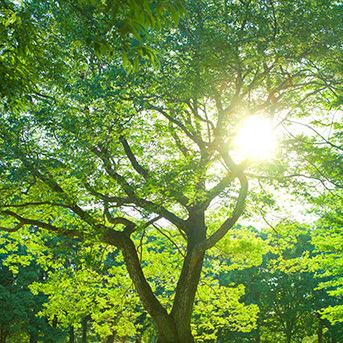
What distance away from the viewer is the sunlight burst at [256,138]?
9.12 m

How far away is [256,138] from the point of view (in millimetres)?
9531

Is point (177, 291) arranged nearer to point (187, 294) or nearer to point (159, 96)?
point (187, 294)

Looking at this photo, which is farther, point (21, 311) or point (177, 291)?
point (21, 311)

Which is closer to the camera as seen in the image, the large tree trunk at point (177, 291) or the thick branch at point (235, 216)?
the thick branch at point (235, 216)

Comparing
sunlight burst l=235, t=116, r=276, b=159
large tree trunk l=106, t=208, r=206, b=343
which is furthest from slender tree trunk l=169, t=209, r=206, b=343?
sunlight burst l=235, t=116, r=276, b=159

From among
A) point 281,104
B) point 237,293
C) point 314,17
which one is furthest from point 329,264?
point 314,17

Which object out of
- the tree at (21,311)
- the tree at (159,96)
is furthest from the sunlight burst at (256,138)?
the tree at (21,311)

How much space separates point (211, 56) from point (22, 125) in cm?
436

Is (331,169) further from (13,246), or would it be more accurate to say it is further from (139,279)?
(13,246)

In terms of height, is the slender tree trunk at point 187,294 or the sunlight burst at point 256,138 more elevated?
the sunlight burst at point 256,138

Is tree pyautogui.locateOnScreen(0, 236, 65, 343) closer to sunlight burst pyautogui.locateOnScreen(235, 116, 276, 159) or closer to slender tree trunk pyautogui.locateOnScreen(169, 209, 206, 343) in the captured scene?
slender tree trunk pyautogui.locateOnScreen(169, 209, 206, 343)

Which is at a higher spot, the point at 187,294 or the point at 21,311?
the point at 21,311

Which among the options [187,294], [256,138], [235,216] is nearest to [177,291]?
[187,294]

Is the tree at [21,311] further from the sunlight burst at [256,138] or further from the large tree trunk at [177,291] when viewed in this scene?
the sunlight burst at [256,138]
